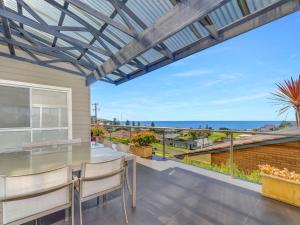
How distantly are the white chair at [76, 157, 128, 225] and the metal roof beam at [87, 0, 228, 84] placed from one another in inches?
64.7

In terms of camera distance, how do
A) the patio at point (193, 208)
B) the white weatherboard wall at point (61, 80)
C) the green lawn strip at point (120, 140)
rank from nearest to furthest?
the patio at point (193, 208), the white weatherboard wall at point (61, 80), the green lawn strip at point (120, 140)

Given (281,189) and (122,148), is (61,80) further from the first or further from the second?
(281,189)

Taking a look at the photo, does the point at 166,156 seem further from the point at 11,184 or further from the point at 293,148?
the point at 11,184

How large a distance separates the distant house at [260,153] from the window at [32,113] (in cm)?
349

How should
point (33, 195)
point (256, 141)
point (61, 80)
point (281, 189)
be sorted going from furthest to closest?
point (61, 80)
point (256, 141)
point (281, 189)
point (33, 195)

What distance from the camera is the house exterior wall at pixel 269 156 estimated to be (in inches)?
134

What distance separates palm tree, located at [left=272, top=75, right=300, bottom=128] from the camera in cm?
389

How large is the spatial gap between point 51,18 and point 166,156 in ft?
14.3

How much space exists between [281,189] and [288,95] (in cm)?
213

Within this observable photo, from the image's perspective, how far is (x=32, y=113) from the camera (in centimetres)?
462

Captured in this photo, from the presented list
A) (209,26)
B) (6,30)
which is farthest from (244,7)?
(6,30)

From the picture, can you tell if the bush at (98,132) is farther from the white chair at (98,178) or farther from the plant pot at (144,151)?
the white chair at (98,178)

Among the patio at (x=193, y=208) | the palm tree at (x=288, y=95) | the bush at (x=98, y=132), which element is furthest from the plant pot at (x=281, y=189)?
the bush at (x=98, y=132)

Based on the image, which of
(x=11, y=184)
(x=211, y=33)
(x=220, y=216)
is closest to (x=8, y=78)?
(x=11, y=184)
